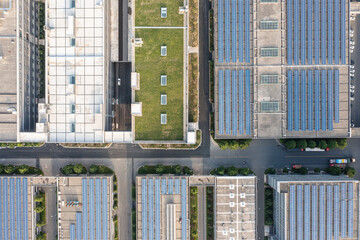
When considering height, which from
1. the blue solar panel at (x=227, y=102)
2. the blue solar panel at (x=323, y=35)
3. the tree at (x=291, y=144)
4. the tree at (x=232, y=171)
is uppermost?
the blue solar panel at (x=323, y=35)

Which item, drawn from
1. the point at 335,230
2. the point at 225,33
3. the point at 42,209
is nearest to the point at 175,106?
the point at 225,33

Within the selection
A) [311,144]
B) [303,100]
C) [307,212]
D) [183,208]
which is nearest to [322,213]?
[307,212]

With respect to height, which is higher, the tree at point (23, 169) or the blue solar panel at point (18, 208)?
the tree at point (23, 169)

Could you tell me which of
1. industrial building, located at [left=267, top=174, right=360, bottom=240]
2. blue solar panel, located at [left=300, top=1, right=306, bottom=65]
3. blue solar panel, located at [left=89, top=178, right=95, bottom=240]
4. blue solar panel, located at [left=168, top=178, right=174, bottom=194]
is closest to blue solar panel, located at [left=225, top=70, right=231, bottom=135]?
industrial building, located at [left=267, top=174, right=360, bottom=240]

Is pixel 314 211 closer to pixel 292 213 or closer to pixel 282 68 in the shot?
pixel 292 213

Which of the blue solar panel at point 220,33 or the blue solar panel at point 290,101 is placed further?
the blue solar panel at point 290,101

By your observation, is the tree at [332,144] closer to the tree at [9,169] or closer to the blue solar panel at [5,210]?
the tree at [9,169]

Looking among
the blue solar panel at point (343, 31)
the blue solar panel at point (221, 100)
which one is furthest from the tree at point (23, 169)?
the blue solar panel at point (343, 31)
